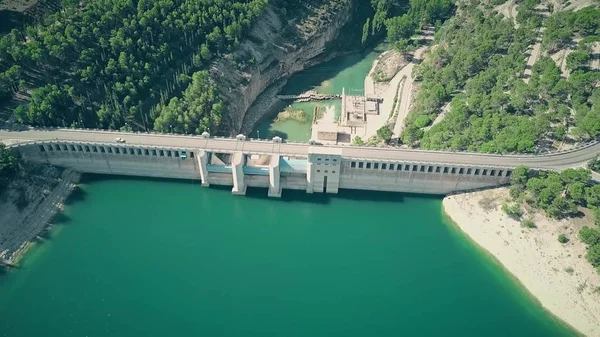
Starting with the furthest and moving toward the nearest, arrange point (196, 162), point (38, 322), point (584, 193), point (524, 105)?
point (524, 105), point (196, 162), point (584, 193), point (38, 322)

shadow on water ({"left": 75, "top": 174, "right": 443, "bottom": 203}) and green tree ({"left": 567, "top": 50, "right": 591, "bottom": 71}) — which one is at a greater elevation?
green tree ({"left": 567, "top": 50, "right": 591, "bottom": 71})

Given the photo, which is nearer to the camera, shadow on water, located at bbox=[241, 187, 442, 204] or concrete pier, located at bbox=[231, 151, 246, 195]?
concrete pier, located at bbox=[231, 151, 246, 195]

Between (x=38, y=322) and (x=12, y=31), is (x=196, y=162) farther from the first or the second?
(x=12, y=31)

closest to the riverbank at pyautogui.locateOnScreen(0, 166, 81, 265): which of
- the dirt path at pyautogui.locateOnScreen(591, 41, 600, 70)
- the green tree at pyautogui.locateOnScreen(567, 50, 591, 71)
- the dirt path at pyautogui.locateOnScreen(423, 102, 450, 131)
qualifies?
the dirt path at pyautogui.locateOnScreen(423, 102, 450, 131)

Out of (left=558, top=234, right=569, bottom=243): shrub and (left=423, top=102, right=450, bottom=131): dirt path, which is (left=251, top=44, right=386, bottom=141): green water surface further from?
(left=558, top=234, right=569, bottom=243): shrub

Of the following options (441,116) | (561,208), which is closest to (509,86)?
(441,116)

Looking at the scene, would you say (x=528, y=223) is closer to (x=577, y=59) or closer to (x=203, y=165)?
(x=577, y=59)

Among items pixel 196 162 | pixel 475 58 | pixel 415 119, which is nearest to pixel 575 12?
pixel 475 58
